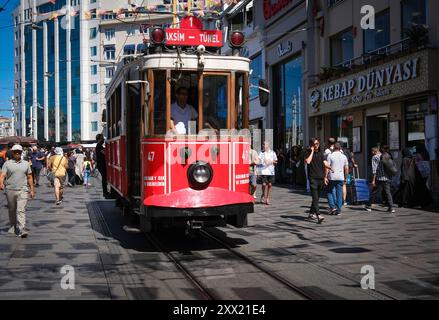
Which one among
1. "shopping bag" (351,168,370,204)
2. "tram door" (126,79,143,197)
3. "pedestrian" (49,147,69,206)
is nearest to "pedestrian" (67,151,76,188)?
"pedestrian" (49,147,69,206)

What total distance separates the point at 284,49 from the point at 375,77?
367 inches

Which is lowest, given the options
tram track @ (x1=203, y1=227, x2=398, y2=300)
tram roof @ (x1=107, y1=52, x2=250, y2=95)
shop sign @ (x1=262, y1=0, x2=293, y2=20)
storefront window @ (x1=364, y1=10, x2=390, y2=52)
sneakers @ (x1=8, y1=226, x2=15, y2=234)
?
tram track @ (x1=203, y1=227, x2=398, y2=300)

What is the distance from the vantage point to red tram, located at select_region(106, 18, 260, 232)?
8359mm

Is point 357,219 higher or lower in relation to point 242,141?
lower

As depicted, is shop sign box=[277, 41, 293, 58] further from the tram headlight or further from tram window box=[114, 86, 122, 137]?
the tram headlight

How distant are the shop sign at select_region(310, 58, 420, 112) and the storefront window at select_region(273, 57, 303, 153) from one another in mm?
2542

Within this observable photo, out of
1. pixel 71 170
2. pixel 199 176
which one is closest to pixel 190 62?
pixel 199 176

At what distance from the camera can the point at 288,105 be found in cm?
2725

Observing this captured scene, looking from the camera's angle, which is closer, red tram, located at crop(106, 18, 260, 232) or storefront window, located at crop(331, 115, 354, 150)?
red tram, located at crop(106, 18, 260, 232)

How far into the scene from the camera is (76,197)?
19438mm

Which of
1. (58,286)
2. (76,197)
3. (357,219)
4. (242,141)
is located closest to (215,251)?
(242,141)

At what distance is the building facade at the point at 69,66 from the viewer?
78.4m
